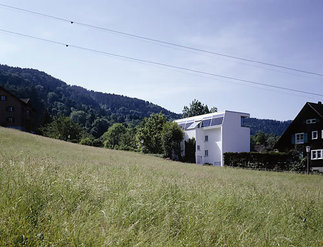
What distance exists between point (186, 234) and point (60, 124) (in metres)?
66.5

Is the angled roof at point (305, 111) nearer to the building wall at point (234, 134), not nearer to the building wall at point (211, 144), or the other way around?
the building wall at point (234, 134)

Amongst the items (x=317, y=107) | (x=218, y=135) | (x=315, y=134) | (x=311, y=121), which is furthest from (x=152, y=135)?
(x=317, y=107)

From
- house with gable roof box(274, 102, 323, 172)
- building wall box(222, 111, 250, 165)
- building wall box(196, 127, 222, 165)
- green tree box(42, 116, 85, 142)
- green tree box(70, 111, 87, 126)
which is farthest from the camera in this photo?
green tree box(70, 111, 87, 126)

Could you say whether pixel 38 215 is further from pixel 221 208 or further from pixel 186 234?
pixel 221 208

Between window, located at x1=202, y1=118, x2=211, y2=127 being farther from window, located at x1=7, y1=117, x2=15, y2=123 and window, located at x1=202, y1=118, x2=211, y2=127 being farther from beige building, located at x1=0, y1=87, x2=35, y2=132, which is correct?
window, located at x1=7, y1=117, x2=15, y2=123

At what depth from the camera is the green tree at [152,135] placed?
176 feet

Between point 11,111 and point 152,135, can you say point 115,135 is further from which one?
point 152,135

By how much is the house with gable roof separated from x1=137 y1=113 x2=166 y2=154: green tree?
22.1 metres

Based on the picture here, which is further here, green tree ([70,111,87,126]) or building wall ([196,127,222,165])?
green tree ([70,111,87,126])

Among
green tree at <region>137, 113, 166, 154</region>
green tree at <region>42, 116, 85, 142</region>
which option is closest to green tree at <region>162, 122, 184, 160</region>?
green tree at <region>137, 113, 166, 154</region>

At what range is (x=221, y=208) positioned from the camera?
526 cm

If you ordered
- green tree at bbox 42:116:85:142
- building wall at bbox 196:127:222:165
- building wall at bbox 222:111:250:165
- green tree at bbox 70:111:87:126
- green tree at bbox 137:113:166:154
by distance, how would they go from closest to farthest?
building wall at bbox 222:111:250:165
building wall at bbox 196:127:222:165
green tree at bbox 137:113:166:154
green tree at bbox 42:116:85:142
green tree at bbox 70:111:87:126

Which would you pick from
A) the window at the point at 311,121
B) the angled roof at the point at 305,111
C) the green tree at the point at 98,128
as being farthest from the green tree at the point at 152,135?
the green tree at the point at 98,128

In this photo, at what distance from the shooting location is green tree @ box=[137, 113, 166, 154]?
53.5 m
